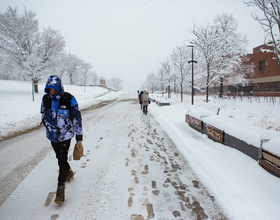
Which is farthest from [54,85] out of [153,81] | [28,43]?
[153,81]

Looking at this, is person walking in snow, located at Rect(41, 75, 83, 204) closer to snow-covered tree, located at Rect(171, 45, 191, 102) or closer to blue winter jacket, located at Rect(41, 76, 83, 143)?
blue winter jacket, located at Rect(41, 76, 83, 143)

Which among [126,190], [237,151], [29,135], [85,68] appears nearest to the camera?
[126,190]

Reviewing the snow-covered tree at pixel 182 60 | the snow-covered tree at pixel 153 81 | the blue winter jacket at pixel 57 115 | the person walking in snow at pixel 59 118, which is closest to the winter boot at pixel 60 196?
the person walking in snow at pixel 59 118

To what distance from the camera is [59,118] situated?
8.16 ft

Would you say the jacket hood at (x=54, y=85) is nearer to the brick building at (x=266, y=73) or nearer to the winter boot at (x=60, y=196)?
the winter boot at (x=60, y=196)

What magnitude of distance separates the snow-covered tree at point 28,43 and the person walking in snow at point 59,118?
20.5m

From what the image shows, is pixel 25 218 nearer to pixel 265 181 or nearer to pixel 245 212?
pixel 245 212

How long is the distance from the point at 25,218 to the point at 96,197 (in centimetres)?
93

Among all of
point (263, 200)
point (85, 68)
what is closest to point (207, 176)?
point (263, 200)

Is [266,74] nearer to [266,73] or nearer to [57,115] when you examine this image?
[266,73]

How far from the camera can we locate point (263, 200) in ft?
7.95

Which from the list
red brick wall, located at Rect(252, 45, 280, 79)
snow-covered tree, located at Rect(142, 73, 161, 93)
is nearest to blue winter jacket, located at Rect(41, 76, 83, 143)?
red brick wall, located at Rect(252, 45, 280, 79)

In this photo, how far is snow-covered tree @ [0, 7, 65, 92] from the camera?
19688 millimetres

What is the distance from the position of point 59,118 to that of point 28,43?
2595 cm
